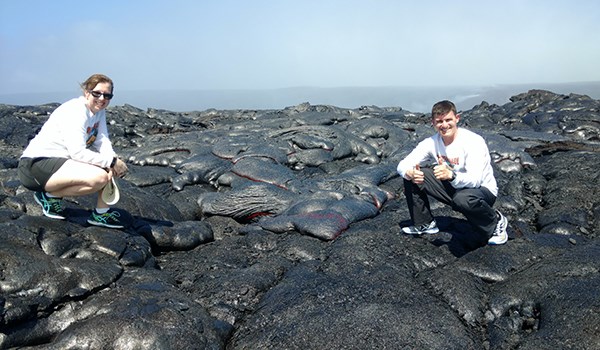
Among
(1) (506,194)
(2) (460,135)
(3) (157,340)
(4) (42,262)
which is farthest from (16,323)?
(1) (506,194)

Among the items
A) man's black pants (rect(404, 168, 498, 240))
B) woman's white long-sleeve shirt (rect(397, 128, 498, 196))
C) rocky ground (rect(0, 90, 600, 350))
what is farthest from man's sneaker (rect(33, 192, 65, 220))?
man's black pants (rect(404, 168, 498, 240))

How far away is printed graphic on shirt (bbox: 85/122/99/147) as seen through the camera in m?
6.03

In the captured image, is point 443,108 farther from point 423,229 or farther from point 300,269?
point 300,269

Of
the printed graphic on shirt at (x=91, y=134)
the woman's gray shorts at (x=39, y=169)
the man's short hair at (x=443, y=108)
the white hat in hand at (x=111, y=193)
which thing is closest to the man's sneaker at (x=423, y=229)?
the man's short hair at (x=443, y=108)

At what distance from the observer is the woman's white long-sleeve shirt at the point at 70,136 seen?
573 centimetres

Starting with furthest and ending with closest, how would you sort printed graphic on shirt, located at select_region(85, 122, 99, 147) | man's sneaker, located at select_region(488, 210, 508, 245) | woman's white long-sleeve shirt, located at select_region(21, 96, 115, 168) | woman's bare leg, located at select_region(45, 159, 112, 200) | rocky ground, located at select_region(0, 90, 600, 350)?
1. man's sneaker, located at select_region(488, 210, 508, 245)
2. printed graphic on shirt, located at select_region(85, 122, 99, 147)
3. woman's bare leg, located at select_region(45, 159, 112, 200)
4. woman's white long-sleeve shirt, located at select_region(21, 96, 115, 168)
5. rocky ground, located at select_region(0, 90, 600, 350)

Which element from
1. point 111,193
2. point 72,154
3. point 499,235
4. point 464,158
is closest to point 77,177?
point 72,154

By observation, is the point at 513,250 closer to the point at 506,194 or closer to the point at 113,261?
the point at 506,194

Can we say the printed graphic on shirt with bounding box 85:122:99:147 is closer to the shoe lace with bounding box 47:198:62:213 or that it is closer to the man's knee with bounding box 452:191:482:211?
the shoe lace with bounding box 47:198:62:213

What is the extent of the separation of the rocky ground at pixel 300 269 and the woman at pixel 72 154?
18.7 inches

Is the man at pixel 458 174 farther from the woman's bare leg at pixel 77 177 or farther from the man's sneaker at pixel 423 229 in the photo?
the woman's bare leg at pixel 77 177

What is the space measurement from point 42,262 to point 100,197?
1372mm

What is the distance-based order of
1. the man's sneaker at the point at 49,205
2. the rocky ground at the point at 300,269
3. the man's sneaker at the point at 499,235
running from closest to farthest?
the rocky ground at the point at 300,269, the man's sneaker at the point at 49,205, the man's sneaker at the point at 499,235

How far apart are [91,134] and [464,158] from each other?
15.6 feet
